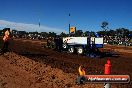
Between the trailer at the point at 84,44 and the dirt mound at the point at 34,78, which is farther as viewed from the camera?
the trailer at the point at 84,44

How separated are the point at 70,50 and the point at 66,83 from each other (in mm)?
20867

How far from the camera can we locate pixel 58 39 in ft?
114

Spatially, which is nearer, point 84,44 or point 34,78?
point 34,78

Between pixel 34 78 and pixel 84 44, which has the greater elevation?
pixel 84 44

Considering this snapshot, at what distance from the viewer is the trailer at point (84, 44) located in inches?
1190

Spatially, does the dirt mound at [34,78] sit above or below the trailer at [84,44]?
below

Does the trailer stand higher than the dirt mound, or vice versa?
the trailer

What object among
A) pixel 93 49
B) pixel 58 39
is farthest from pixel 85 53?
pixel 58 39

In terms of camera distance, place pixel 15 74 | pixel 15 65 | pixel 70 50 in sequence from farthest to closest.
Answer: pixel 70 50
pixel 15 65
pixel 15 74

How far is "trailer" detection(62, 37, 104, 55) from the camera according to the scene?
3022 centimetres

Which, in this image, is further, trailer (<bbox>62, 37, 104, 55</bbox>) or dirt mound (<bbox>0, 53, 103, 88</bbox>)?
trailer (<bbox>62, 37, 104, 55</bbox>)

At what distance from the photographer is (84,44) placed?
30766 millimetres

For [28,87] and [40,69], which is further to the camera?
[40,69]

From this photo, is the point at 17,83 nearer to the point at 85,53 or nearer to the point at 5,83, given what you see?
the point at 5,83
